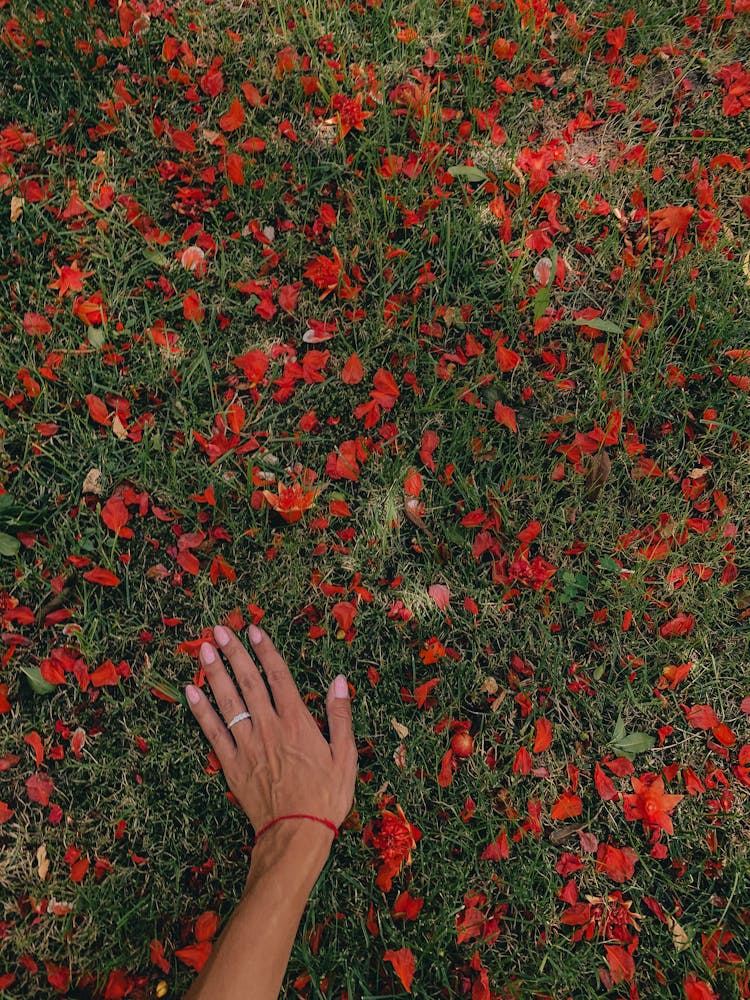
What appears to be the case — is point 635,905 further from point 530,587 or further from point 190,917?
point 190,917

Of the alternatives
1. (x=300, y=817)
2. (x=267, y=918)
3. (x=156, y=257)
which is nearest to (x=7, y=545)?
(x=156, y=257)

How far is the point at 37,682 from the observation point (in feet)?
6.69

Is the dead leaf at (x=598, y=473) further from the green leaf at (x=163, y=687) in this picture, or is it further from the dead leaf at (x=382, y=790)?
the green leaf at (x=163, y=687)

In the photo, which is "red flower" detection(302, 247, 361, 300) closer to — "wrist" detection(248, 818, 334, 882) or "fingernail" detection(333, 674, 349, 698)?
"fingernail" detection(333, 674, 349, 698)

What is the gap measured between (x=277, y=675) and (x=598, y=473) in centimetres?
122

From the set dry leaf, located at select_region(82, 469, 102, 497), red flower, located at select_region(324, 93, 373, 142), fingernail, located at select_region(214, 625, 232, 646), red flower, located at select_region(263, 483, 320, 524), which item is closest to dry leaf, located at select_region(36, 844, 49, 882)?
fingernail, located at select_region(214, 625, 232, 646)

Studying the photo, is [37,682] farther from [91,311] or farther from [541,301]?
[541,301]

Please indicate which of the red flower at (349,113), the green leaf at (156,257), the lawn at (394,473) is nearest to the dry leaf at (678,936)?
the lawn at (394,473)

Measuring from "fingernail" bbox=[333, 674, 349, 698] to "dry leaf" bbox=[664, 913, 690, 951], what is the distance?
1.11 m

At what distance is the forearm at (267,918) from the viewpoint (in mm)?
1665

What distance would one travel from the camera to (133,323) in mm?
2320

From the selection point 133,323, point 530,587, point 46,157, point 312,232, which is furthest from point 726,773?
point 46,157

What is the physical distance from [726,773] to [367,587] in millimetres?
1238

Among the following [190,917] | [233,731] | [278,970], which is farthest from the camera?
[233,731]
